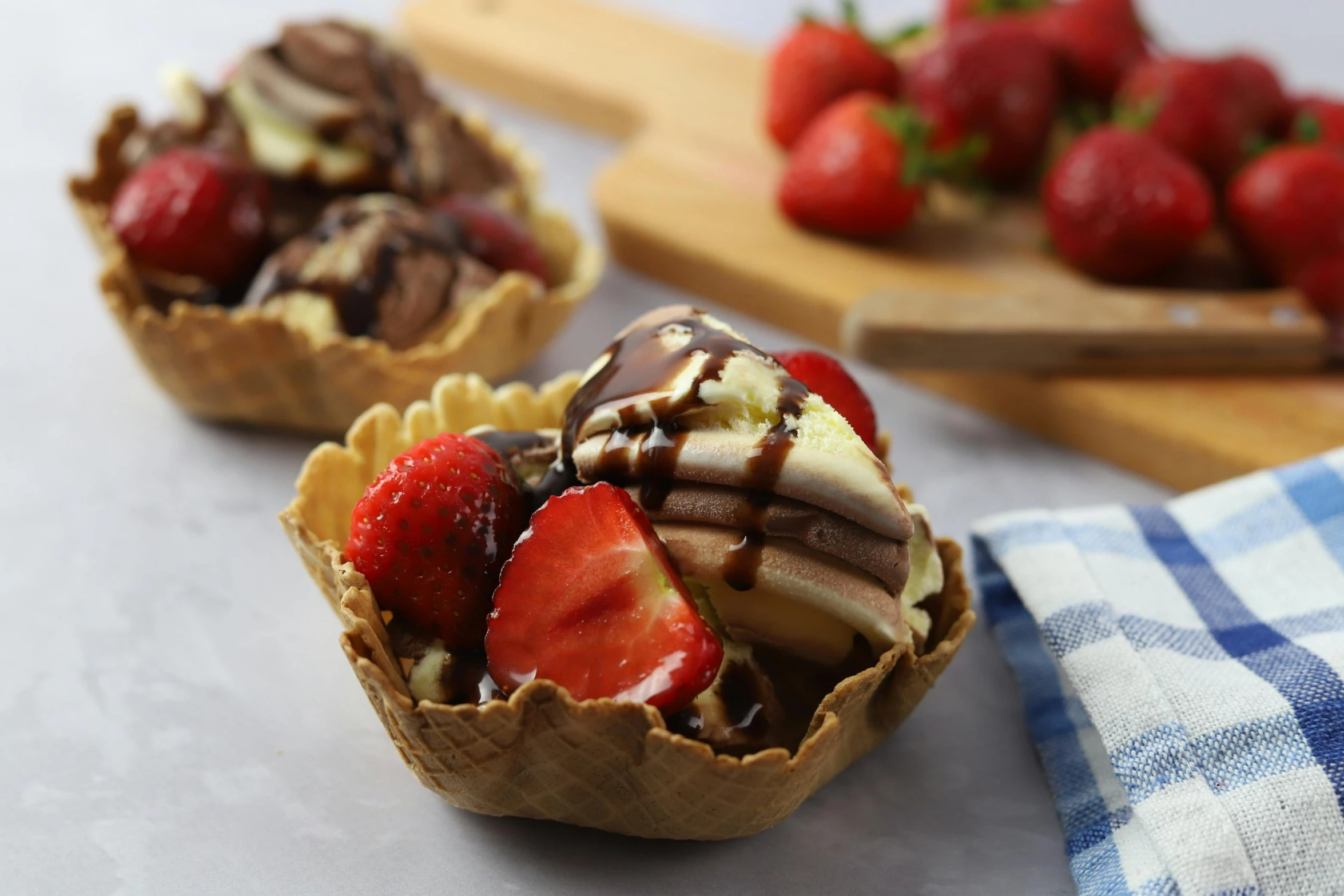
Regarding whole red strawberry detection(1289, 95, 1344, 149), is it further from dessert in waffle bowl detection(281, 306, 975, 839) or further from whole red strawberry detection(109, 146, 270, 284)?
whole red strawberry detection(109, 146, 270, 284)

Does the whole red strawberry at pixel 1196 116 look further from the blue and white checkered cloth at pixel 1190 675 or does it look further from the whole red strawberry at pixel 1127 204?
the blue and white checkered cloth at pixel 1190 675

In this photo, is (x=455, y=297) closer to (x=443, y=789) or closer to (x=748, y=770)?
(x=443, y=789)

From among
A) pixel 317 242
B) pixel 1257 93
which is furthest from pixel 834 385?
pixel 1257 93

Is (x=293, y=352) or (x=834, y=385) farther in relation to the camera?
(x=293, y=352)

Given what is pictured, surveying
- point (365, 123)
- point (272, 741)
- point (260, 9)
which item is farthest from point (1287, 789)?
point (260, 9)

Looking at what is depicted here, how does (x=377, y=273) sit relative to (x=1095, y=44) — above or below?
below

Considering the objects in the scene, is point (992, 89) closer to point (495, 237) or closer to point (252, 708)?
point (495, 237)
